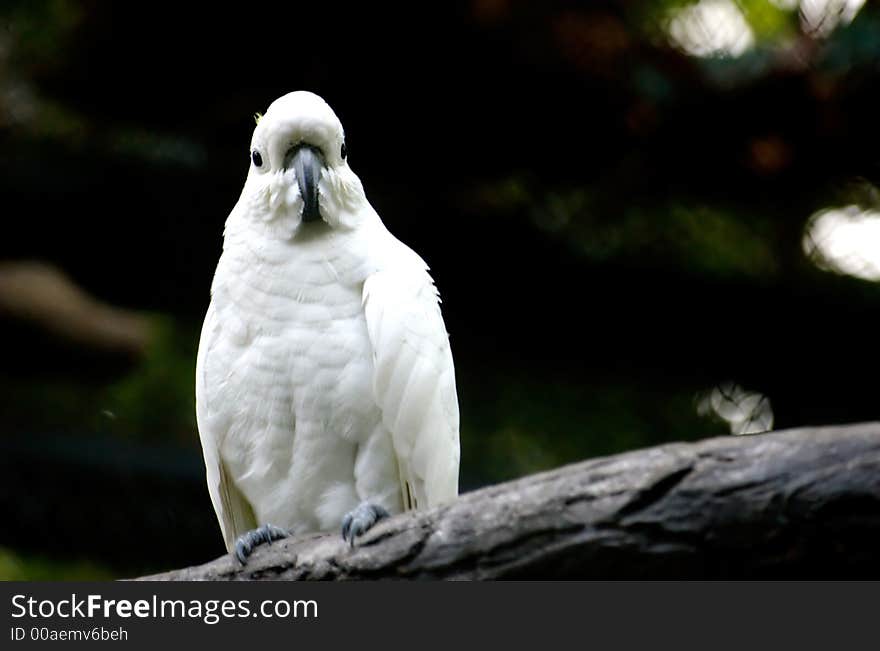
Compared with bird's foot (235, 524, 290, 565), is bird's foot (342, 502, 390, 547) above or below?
below

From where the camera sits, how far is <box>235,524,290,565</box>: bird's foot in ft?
7.91

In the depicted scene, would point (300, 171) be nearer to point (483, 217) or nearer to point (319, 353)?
point (319, 353)

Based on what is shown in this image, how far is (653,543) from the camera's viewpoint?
5.87ft

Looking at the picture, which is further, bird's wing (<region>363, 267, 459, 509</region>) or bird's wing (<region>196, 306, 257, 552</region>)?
bird's wing (<region>196, 306, 257, 552</region>)

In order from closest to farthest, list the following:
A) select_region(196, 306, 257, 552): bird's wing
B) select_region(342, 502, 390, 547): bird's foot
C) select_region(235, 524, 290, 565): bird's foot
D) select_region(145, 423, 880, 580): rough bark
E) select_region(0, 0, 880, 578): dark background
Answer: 1. select_region(145, 423, 880, 580): rough bark
2. select_region(342, 502, 390, 547): bird's foot
3. select_region(235, 524, 290, 565): bird's foot
4. select_region(196, 306, 257, 552): bird's wing
5. select_region(0, 0, 880, 578): dark background

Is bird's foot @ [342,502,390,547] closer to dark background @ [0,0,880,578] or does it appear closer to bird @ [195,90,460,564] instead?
bird @ [195,90,460,564]

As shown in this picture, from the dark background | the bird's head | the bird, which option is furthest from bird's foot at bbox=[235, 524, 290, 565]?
the dark background

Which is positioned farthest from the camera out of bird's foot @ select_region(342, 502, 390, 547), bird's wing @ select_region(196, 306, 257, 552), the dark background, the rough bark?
the dark background

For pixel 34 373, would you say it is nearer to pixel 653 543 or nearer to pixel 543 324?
pixel 543 324

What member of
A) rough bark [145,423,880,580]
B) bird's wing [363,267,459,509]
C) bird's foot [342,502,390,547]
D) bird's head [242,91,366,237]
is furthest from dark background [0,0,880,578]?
rough bark [145,423,880,580]

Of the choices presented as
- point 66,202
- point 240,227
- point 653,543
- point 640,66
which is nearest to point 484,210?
point 640,66

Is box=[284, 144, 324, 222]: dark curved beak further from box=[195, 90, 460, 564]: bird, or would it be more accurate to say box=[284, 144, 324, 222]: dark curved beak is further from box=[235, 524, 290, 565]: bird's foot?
box=[235, 524, 290, 565]: bird's foot

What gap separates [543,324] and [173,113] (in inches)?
75.8

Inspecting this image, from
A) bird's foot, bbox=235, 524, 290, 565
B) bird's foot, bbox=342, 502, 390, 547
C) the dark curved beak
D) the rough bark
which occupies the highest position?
the dark curved beak
